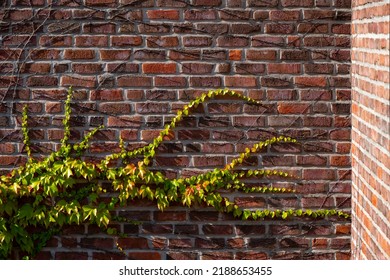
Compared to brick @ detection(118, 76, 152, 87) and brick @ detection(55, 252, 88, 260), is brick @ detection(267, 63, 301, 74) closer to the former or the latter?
brick @ detection(118, 76, 152, 87)

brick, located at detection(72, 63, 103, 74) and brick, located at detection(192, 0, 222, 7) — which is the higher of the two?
brick, located at detection(192, 0, 222, 7)

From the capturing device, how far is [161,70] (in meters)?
4.19

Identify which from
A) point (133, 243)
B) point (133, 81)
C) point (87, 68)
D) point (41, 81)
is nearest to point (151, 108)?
point (133, 81)

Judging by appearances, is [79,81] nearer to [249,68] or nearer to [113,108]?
[113,108]

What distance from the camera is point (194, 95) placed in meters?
4.19

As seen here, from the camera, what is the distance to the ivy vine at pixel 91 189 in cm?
416

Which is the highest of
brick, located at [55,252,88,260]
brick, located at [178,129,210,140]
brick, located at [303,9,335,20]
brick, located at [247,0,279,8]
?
brick, located at [247,0,279,8]

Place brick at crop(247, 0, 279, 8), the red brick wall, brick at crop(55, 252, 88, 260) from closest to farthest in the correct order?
the red brick wall → brick at crop(247, 0, 279, 8) → brick at crop(55, 252, 88, 260)

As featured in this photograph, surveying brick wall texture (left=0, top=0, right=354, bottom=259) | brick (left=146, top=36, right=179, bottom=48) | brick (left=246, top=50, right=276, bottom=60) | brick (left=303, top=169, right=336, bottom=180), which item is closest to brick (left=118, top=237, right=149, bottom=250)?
brick wall texture (left=0, top=0, right=354, bottom=259)

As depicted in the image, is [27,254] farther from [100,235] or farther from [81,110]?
[81,110]

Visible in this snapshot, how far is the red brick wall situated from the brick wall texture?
142 millimetres

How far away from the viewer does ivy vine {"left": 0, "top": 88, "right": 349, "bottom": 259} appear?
4.16 m

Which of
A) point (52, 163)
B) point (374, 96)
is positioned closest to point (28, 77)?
point (52, 163)

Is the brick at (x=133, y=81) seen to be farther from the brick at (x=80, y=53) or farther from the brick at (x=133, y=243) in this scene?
the brick at (x=133, y=243)
